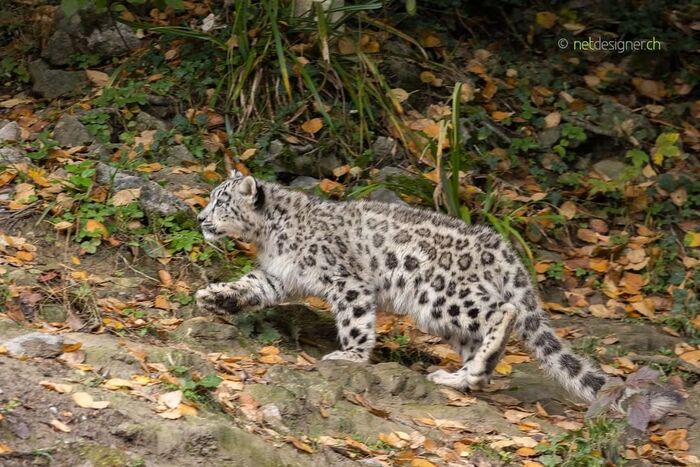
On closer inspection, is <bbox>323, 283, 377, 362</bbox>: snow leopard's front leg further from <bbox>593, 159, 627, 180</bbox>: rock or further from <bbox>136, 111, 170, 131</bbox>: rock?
<bbox>593, 159, 627, 180</bbox>: rock

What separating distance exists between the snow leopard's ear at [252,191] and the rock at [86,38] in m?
3.78

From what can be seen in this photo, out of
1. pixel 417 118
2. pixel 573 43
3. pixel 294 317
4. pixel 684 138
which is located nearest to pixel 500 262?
pixel 294 317

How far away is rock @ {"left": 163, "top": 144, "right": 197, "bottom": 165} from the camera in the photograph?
10.6 meters

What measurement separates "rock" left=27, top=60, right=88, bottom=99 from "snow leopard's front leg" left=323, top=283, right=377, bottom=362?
4447 millimetres

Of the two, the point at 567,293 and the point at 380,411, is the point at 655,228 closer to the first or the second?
the point at 567,293

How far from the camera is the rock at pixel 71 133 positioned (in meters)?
10.5

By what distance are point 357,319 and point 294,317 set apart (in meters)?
0.74

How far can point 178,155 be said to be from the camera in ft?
34.9

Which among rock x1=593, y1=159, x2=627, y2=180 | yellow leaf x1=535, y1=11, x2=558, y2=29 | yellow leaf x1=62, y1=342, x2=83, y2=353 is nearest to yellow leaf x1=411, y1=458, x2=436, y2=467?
yellow leaf x1=62, y1=342, x2=83, y2=353

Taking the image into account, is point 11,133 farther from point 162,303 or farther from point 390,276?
point 390,276

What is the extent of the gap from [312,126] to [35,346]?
5.11 metres

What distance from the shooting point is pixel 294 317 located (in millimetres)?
8875

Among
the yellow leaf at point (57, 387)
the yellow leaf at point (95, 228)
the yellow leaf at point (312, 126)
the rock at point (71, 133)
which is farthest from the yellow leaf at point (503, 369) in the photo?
the rock at point (71, 133)

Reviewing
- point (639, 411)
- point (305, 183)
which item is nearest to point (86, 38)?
point (305, 183)
